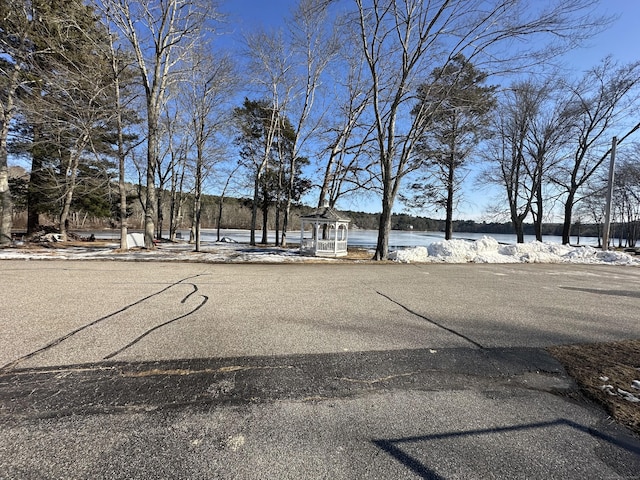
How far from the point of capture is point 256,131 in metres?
23.4

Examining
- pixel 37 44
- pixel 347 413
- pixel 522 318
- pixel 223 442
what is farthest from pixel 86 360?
pixel 37 44

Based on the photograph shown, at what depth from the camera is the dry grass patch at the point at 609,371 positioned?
2.41m

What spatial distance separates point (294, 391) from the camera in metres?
2.59

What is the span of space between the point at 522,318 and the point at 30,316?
25.3 feet

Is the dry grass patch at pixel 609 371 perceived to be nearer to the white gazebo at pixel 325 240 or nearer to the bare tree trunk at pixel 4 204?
the white gazebo at pixel 325 240

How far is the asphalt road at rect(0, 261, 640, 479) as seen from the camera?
5.94ft

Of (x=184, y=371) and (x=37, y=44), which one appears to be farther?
(x=37, y=44)

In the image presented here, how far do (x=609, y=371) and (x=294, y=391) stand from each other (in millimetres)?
3234

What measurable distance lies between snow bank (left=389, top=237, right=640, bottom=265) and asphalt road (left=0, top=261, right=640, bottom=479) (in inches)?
348

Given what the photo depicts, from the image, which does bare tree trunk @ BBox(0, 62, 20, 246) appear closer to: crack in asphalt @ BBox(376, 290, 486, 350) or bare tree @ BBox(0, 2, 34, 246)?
bare tree @ BBox(0, 2, 34, 246)

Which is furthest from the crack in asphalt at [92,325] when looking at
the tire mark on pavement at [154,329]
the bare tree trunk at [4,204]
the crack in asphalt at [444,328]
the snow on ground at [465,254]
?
the bare tree trunk at [4,204]

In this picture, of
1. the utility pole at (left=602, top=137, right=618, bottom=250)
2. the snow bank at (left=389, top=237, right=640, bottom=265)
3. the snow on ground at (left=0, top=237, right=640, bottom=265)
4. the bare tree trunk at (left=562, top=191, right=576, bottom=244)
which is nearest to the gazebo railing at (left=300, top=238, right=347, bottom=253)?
the snow on ground at (left=0, top=237, right=640, bottom=265)

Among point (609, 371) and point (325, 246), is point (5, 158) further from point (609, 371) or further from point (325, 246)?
point (609, 371)

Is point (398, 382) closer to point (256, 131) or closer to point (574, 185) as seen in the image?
point (256, 131)
